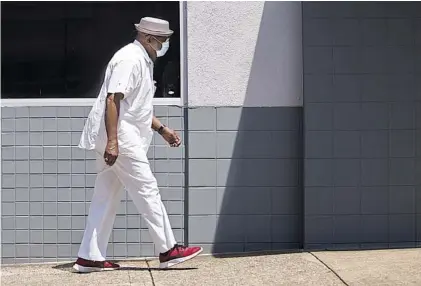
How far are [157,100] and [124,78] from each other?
1.23 metres

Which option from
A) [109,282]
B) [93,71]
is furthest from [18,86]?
[109,282]

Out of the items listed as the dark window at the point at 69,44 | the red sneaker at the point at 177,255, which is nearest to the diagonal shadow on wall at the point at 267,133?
the dark window at the point at 69,44

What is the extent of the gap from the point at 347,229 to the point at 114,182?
2.11 metres

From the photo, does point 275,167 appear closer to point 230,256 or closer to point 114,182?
point 230,256

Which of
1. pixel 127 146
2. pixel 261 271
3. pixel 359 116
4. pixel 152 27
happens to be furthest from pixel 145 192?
pixel 359 116

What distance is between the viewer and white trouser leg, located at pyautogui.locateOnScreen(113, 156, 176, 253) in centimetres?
666

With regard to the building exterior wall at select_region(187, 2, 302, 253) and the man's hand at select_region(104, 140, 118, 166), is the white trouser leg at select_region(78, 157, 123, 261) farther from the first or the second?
the building exterior wall at select_region(187, 2, 302, 253)

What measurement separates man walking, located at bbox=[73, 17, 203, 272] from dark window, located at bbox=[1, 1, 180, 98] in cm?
94

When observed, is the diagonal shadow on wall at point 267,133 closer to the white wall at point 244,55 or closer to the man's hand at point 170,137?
the white wall at point 244,55

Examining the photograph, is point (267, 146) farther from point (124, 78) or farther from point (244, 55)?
point (124, 78)

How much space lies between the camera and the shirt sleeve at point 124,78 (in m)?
6.50

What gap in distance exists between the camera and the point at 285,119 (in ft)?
25.3

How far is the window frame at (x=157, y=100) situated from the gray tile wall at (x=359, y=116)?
1.05m

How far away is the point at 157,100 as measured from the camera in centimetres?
774
